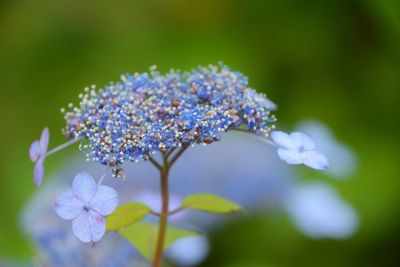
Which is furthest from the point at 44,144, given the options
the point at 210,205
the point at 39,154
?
the point at 210,205

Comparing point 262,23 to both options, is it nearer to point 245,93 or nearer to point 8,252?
point 8,252

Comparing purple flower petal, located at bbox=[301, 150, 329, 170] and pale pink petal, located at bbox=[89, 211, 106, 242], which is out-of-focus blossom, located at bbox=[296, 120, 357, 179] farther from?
pale pink petal, located at bbox=[89, 211, 106, 242]

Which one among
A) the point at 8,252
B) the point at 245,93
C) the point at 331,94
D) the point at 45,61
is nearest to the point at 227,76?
the point at 245,93

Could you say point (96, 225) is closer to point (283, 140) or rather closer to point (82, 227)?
point (82, 227)

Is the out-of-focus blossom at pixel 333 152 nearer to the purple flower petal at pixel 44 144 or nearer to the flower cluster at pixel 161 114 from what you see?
the flower cluster at pixel 161 114

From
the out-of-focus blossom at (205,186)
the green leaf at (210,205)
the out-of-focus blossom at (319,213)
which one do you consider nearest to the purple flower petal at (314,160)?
the green leaf at (210,205)

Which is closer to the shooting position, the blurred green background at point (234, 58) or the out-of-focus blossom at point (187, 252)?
the out-of-focus blossom at point (187, 252)

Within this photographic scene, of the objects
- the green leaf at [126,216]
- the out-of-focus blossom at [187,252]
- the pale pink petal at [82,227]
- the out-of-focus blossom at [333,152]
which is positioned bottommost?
the pale pink petal at [82,227]
